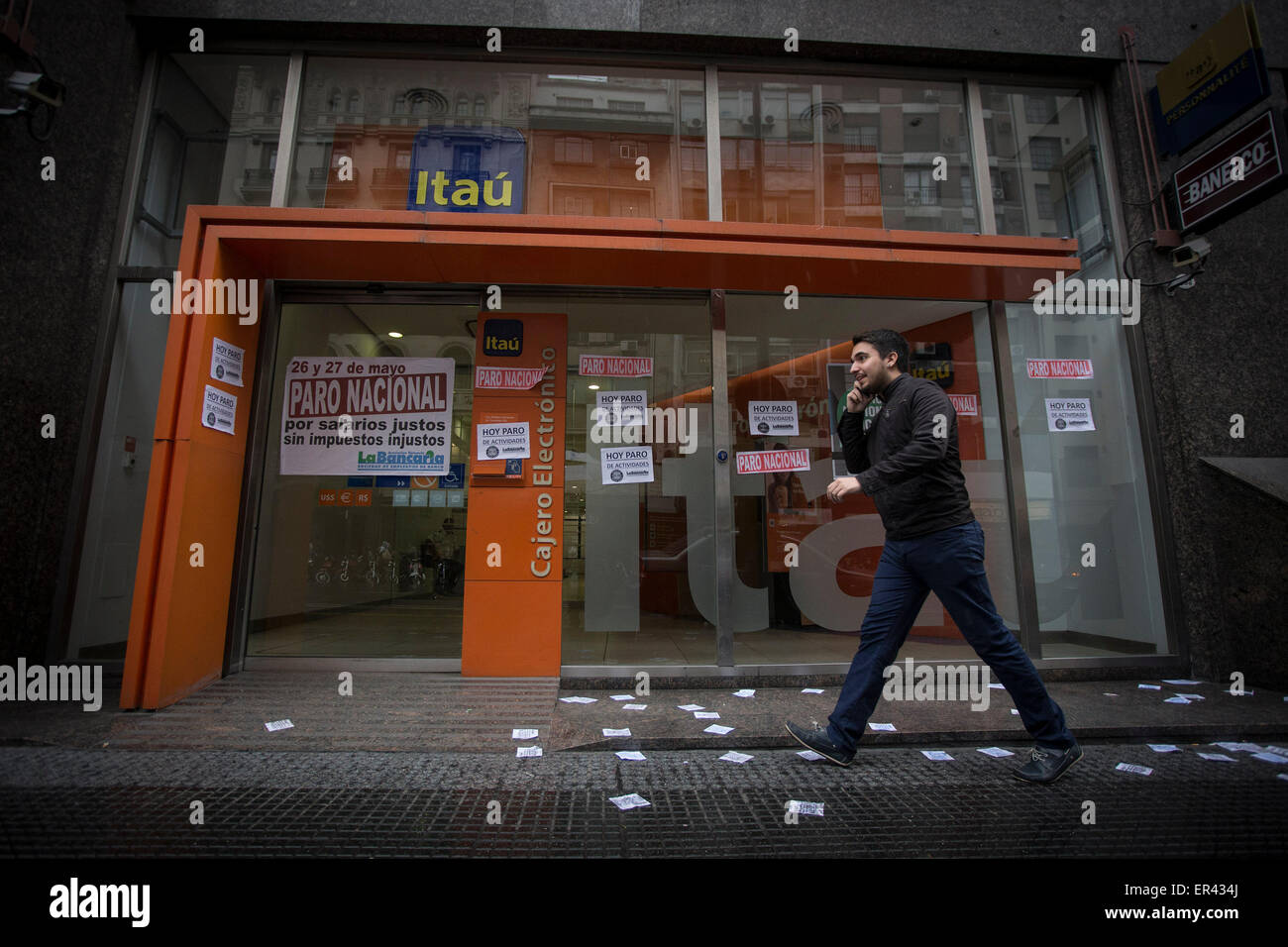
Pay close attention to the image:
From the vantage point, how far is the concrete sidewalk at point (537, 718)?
3.33m

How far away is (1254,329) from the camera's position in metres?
5.04

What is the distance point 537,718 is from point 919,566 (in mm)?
2358

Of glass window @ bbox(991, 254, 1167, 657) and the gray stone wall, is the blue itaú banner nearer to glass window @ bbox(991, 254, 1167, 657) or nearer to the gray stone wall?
the gray stone wall

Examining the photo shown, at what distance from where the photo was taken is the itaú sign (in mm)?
4156

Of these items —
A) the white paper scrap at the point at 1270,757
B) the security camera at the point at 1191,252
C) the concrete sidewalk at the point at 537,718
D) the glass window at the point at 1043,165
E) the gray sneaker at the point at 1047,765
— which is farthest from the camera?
the glass window at the point at 1043,165

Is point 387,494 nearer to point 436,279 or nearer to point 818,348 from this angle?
point 436,279
